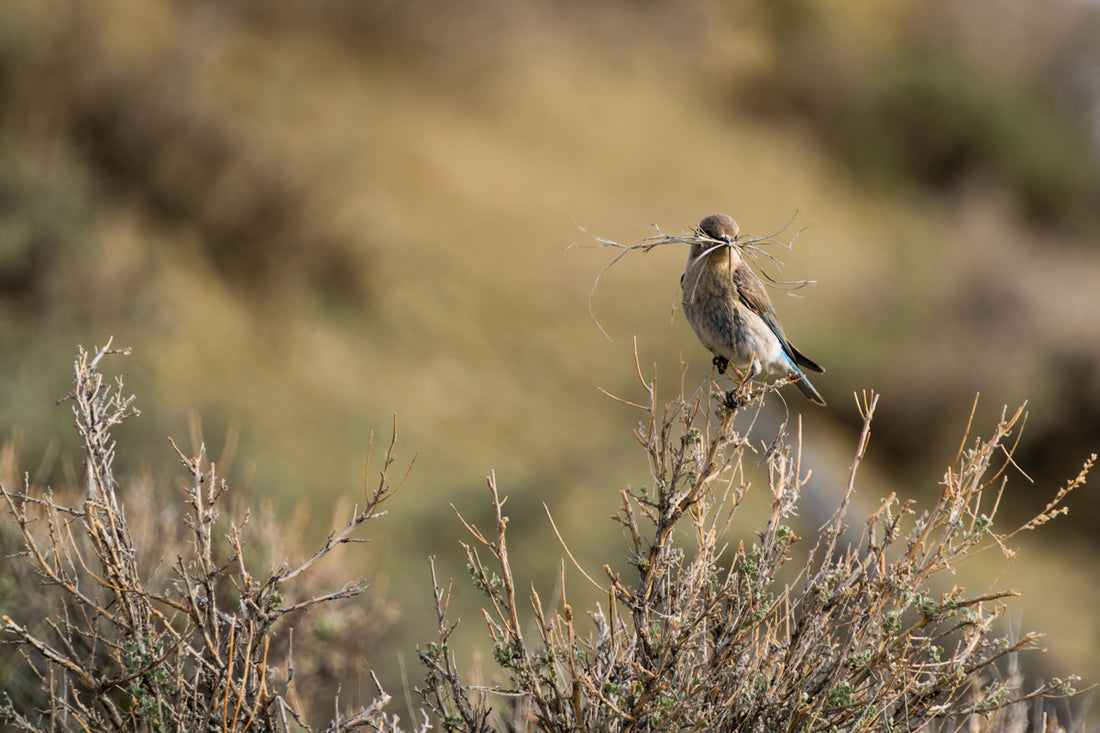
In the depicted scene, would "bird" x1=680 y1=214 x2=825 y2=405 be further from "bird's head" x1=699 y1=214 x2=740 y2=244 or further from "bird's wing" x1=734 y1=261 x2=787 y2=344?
"bird's head" x1=699 y1=214 x2=740 y2=244

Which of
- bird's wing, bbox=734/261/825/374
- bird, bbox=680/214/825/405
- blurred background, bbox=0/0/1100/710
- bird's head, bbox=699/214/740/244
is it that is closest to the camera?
bird's head, bbox=699/214/740/244

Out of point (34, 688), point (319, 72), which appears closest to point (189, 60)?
point (319, 72)

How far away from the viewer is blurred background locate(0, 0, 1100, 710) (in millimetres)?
10094

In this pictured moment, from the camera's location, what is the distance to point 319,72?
546 inches

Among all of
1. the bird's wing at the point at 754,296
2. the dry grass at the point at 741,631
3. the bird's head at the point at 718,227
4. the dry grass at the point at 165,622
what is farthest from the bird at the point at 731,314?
the dry grass at the point at 165,622

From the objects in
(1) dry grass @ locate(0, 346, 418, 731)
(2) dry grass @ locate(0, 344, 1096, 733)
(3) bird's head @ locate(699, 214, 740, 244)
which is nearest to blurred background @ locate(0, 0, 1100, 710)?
(1) dry grass @ locate(0, 346, 418, 731)

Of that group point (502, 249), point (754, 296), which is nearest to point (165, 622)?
point (754, 296)

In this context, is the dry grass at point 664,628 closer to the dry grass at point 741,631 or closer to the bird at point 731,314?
the dry grass at point 741,631

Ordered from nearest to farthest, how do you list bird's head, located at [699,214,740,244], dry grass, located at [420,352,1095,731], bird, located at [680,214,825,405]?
dry grass, located at [420,352,1095,731], bird's head, located at [699,214,740,244], bird, located at [680,214,825,405]

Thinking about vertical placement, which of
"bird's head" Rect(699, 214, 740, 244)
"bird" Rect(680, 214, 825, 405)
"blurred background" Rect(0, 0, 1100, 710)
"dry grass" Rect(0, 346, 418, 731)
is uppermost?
"blurred background" Rect(0, 0, 1100, 710)

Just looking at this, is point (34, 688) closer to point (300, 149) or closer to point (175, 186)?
point (175, 186)

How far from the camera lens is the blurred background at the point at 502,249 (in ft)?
33.1

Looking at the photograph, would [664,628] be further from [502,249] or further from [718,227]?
[502,249]

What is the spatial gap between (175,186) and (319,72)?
347cm
